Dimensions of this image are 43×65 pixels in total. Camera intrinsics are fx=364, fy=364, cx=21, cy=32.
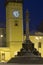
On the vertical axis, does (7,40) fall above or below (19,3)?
below

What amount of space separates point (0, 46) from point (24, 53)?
66.4 feet

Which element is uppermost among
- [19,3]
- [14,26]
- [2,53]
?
[19,3]

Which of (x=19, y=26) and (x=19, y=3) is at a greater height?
(x=19, y=3)

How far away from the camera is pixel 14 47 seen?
4147cm

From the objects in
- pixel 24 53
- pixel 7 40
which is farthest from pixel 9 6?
pixel 24 53

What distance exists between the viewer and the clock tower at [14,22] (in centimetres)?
4149

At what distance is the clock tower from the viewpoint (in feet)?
136

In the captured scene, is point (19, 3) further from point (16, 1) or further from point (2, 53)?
point (2, 53)

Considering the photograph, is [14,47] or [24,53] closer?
[24,53]

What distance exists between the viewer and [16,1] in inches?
1626

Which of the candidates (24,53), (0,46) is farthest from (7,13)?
(24,53)

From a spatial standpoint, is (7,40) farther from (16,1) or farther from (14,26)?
(16,1)

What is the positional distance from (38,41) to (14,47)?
3.54 meters

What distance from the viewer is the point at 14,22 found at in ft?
138
